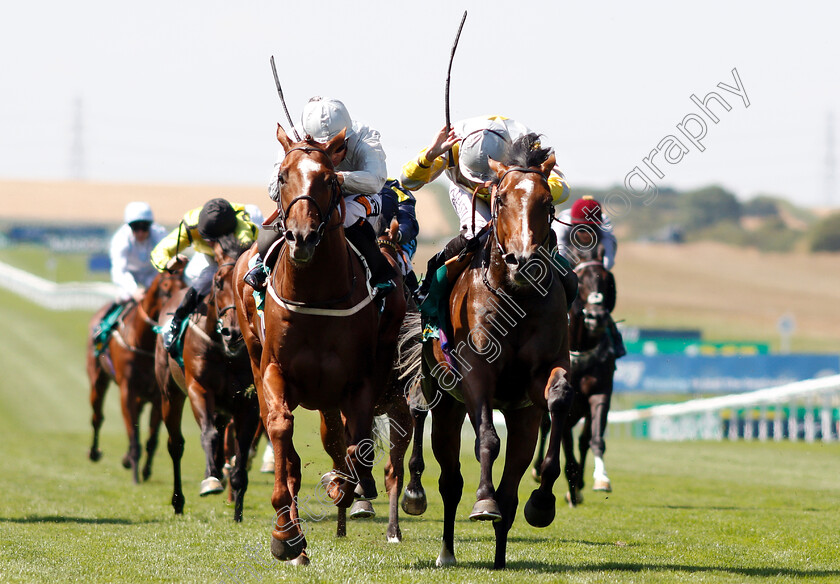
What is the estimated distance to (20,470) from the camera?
43.2 ft

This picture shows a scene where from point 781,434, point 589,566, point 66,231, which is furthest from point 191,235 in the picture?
point 66,231

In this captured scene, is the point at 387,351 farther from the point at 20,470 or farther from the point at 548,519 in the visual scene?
the point at 20,470

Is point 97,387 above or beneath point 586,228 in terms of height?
beneath

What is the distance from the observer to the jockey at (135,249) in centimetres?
1241

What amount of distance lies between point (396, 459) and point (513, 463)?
179 cm

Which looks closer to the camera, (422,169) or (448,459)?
(448,459)

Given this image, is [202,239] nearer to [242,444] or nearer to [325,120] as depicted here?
[242,444]

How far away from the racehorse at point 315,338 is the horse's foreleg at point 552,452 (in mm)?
1012

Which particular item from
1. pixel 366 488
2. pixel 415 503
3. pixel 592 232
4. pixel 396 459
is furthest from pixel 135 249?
pixel 366 488

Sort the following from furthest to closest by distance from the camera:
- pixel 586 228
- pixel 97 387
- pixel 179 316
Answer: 1. pixel 97 387
2. pixel 586 228
3. pixel 179 316

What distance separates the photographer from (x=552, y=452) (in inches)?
235

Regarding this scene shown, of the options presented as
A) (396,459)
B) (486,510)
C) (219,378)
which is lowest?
(486,510)

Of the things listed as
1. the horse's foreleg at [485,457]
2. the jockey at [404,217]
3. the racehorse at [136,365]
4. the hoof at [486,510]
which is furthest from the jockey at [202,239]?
the hoof at [486,510]

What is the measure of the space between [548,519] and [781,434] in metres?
15.4
